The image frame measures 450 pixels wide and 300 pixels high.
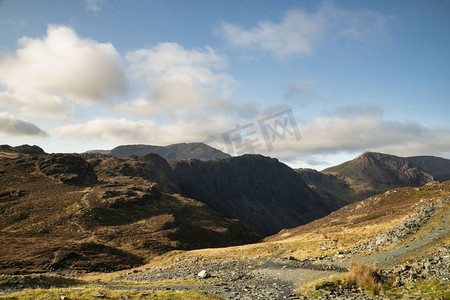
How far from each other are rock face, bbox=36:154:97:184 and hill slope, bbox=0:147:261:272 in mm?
404

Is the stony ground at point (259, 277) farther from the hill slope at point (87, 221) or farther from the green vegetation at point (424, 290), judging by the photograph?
the hill slope at point (87, 221)

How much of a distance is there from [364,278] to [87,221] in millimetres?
91659

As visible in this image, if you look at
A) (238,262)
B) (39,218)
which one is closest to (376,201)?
(238,262)

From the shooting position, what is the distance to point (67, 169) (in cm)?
14575

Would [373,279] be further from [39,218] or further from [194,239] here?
[39,218]

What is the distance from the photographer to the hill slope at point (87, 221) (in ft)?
227

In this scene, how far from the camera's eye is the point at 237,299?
80.2 ft

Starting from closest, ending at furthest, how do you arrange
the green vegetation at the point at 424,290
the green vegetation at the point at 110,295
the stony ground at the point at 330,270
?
the green vegetation at the point at 424,290, the green vegetation at the point at 110,295, the stony ground at the point at 330,270

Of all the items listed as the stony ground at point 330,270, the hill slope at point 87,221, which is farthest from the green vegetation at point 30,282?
the hill slope at point 87,221

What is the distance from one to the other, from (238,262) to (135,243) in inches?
1806

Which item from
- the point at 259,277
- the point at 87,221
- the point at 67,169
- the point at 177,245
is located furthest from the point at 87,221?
the point at 259,277

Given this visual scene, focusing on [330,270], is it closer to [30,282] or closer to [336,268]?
[336,268]

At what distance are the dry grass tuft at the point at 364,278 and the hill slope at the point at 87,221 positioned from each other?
54313 mm

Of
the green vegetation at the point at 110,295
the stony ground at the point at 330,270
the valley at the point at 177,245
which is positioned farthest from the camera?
the valley at the point at 177,245
